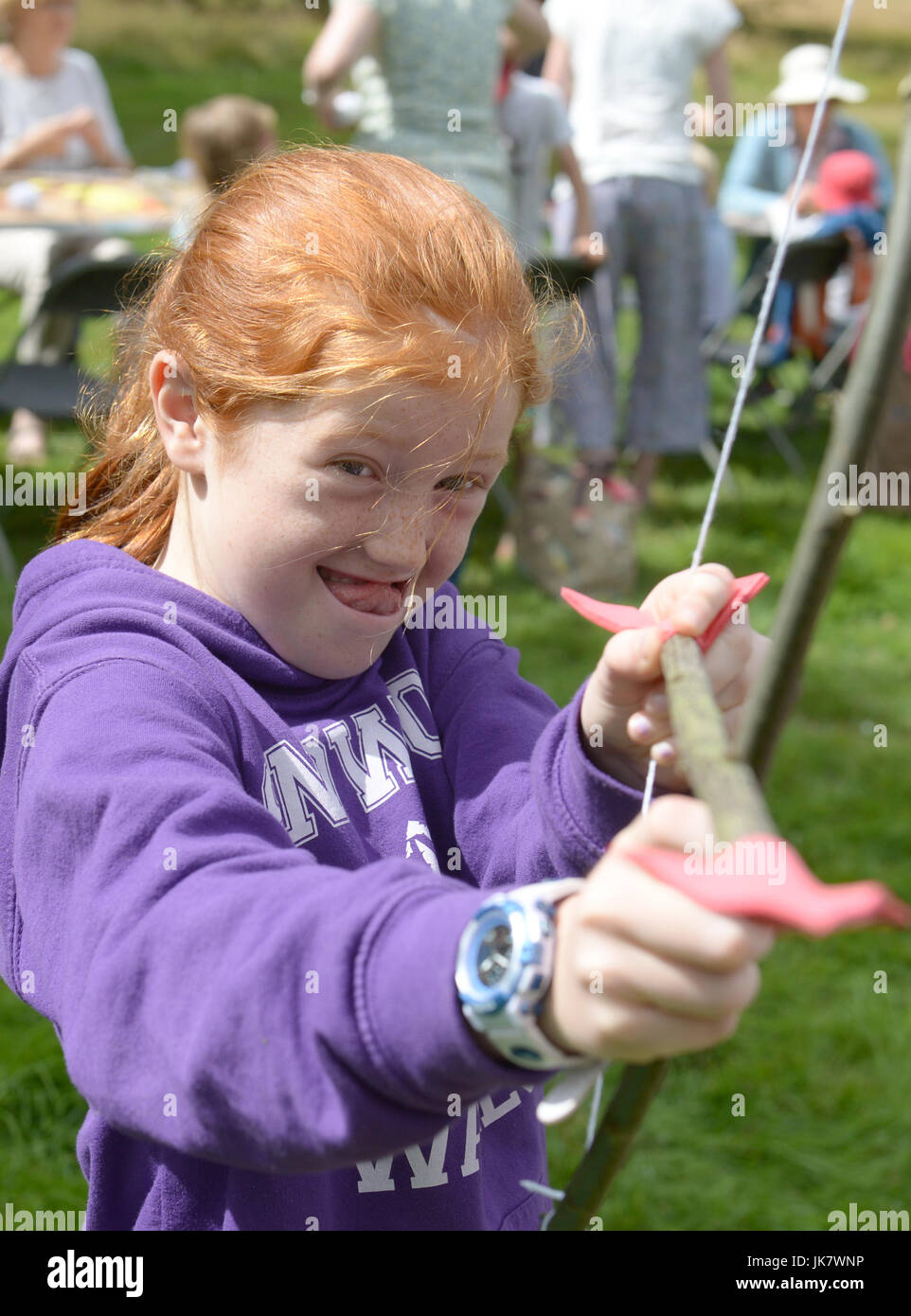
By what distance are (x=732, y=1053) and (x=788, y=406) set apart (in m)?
5.38

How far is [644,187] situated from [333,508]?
187 inches

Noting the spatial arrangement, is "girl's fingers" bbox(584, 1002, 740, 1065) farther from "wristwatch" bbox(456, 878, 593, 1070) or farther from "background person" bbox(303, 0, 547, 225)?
"background person" bbox(303, 0, 547, 225)

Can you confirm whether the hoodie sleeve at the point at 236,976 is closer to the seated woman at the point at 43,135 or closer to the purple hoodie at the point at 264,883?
the purple hoodie at the point at 264,883

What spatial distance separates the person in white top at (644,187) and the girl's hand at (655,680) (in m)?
4.15

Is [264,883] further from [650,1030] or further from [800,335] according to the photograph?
[800,335]

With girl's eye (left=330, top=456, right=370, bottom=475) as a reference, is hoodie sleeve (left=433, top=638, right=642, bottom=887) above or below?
below

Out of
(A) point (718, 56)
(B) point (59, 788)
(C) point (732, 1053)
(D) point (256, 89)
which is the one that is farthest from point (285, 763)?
(D) point (256, 89)

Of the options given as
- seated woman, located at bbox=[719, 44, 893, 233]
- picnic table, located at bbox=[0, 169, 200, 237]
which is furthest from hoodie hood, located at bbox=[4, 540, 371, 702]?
seated woman, located at bbox=[719, 44, 893, 233]

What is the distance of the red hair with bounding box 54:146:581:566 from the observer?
131cm

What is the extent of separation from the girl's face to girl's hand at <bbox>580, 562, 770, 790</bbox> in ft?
0.78

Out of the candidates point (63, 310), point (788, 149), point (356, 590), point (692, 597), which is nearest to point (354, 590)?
point (356, 590)

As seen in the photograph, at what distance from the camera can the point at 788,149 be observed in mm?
7520

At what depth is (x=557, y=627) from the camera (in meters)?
4.82
